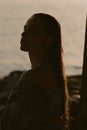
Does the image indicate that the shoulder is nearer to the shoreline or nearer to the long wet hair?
the long wet hair

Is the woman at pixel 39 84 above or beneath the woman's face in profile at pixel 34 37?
beneath

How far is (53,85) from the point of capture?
9.75ft

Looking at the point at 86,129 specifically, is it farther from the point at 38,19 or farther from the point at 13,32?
the point at 13,32

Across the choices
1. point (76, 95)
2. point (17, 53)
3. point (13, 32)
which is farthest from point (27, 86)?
point (13, 32)

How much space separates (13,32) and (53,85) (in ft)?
79.7

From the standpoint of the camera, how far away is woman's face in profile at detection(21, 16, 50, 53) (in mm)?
2959

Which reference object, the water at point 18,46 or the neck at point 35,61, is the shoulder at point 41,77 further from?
the water at point 18,46

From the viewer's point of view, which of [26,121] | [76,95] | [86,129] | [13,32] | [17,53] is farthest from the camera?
[13,32]

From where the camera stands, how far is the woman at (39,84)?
292cm

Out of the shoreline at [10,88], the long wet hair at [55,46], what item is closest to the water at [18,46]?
the shoreline at [10,88]

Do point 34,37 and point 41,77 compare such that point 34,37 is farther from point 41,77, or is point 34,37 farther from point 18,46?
point 18,46

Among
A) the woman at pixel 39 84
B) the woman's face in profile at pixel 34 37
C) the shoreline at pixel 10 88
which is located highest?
the woman's face in profile at pixel 34 37

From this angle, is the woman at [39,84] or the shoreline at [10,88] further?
the shoreline at [10,88]

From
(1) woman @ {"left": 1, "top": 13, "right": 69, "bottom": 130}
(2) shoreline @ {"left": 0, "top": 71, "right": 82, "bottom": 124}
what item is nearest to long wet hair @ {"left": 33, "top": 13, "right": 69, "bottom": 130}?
(1) woman @ {"left": 1, "top": 13, "right": 69, "bottom": 130}
